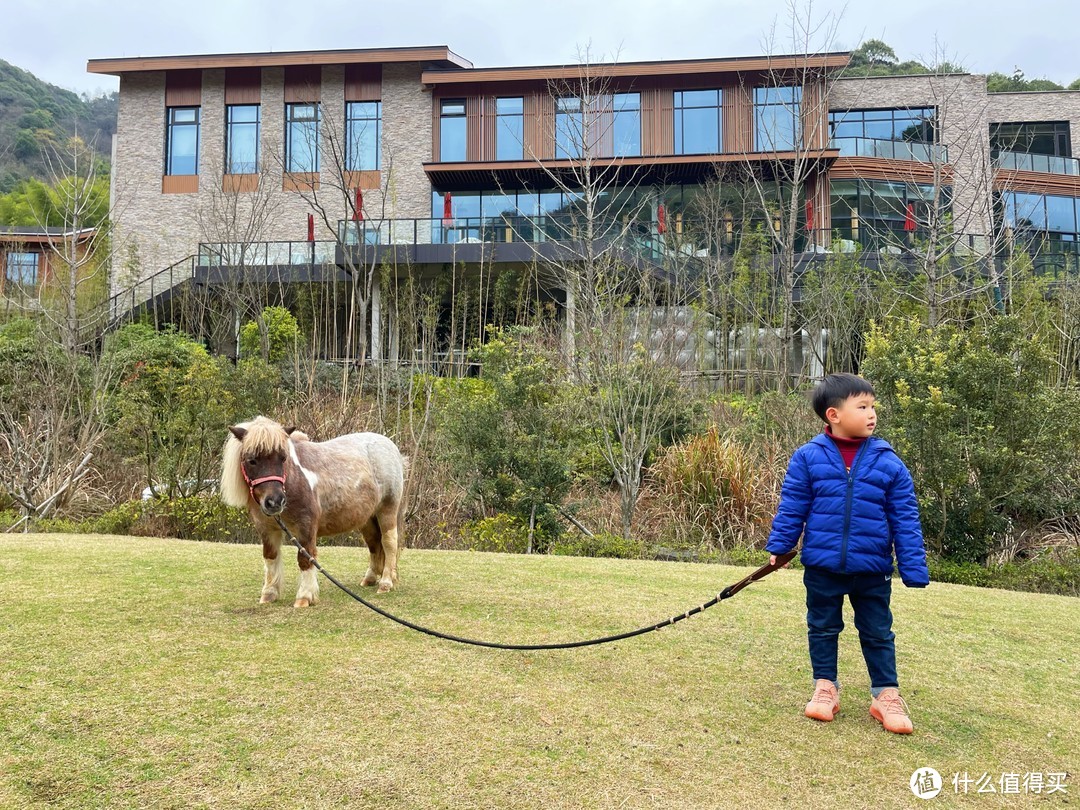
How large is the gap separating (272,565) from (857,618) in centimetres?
400

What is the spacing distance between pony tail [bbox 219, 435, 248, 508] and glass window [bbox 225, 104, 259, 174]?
2892 cm

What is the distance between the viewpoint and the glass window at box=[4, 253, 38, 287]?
75.3 ft

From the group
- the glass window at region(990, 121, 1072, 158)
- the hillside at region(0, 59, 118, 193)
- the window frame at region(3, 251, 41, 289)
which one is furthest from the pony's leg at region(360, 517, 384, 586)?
the hillside at region(0, 59, 118, 193)

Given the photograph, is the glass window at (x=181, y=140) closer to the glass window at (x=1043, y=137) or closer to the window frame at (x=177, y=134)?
the window frame at (x=177, y=134)

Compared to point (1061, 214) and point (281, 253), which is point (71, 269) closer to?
point (281, 253)

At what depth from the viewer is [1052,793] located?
3.25 m

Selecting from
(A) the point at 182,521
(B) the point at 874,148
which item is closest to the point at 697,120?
(B) the point at 874,148

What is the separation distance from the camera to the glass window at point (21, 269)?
23.0m

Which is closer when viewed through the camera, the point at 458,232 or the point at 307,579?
the point at 307,579

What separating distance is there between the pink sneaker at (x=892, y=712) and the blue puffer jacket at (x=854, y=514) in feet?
2.01

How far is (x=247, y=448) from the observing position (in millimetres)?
5199

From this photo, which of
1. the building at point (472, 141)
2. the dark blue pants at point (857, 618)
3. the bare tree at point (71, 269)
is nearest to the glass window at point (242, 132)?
the building at point (472, 141)

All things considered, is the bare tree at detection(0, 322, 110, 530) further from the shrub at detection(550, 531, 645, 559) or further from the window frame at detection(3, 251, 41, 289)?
the window frame at detection(3, 251, 41, 289)

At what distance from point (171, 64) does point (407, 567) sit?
30.8 metres
